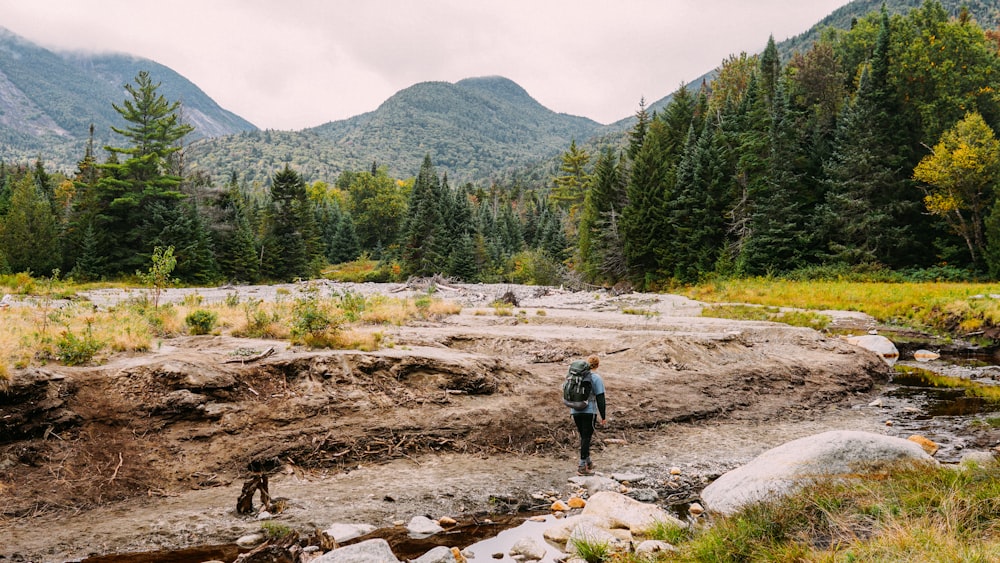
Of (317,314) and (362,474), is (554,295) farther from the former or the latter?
(362,474)

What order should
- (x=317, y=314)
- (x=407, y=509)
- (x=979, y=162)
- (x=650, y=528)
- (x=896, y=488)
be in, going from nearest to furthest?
(x=896, y=488) → (x=650, y=528) → (x=407, y=509) → (x=317, y=314) → (x=979, y=162)

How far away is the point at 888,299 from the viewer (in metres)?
28.3

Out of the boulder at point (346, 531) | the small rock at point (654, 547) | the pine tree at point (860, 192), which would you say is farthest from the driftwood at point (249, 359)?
the pine tree at point (860, 192)

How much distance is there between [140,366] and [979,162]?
46.3m

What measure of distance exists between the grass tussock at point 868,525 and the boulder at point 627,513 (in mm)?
380

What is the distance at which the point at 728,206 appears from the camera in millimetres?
46781

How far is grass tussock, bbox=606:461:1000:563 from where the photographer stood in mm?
4434

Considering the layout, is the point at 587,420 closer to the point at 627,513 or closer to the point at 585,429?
the point at 585,429

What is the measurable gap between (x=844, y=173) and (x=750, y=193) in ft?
21.1

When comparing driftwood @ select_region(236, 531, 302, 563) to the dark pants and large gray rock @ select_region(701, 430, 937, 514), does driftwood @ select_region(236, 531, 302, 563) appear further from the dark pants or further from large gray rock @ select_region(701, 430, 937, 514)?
large gray rock @ select_region(701, 430, 937, 514)

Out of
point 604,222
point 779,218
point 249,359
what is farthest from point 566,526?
point 604,222

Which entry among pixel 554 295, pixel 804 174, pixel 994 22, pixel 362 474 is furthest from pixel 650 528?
pixel 994 22

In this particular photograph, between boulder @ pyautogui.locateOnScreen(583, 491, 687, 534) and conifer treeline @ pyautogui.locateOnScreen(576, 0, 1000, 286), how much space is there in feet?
128

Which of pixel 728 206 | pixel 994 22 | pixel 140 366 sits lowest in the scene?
pixel 140 366
